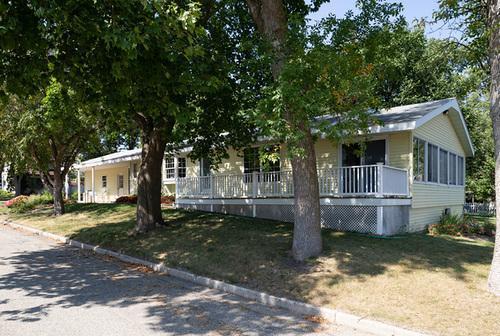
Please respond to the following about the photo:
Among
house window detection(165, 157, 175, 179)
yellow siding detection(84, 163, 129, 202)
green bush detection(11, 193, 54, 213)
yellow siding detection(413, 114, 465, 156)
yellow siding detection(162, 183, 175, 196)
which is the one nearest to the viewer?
yellow siding detection(413, 114, 465, 156)

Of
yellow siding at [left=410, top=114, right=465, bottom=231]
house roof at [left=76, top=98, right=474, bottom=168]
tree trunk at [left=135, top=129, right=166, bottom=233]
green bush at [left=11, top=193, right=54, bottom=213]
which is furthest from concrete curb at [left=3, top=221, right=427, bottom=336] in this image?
green bush at [left=11, top=193, right=54, bottom=213]

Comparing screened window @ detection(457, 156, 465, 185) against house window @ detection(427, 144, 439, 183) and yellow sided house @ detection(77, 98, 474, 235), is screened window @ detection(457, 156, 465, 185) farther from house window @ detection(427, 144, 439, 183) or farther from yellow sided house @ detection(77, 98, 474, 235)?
house window @ detection(427, 144, 439, 183)

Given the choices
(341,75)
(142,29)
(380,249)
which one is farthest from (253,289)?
(142,29)

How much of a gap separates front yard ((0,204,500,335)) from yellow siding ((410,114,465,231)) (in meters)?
2.98

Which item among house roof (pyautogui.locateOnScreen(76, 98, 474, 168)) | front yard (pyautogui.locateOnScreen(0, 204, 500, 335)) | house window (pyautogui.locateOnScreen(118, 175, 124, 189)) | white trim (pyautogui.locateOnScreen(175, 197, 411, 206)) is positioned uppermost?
house roof (pyautogui.locateOnScreen(76, 98, 474, 168))

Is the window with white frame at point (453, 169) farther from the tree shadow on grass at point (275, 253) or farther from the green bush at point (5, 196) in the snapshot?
the green bush at point (5, 196)

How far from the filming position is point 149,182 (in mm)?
13648

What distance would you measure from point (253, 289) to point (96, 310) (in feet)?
9.30

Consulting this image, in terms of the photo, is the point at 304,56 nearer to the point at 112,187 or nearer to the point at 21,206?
the point at 21,206

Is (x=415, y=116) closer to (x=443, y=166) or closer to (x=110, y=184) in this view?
(x=443, y=166)

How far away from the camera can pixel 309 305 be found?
682 centimetres

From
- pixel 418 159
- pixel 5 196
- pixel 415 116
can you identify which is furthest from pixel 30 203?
pixel 415 116

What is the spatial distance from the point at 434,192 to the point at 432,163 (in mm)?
1194

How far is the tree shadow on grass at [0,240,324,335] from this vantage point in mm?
6078
